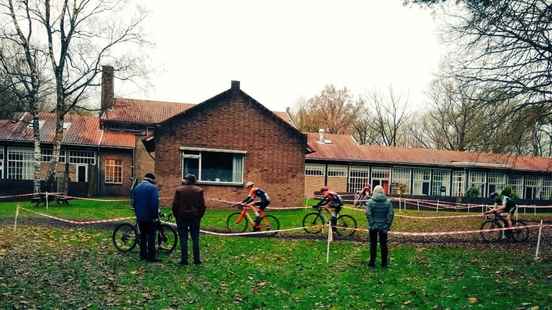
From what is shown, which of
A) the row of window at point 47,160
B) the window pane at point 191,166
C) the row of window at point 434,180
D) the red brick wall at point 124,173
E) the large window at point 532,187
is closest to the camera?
the window pane at point 191,166

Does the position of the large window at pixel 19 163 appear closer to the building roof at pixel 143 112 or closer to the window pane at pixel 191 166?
the building roof at pixel 143 112

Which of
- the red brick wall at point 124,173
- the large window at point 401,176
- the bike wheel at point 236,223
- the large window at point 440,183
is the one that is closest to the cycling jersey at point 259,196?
the bike wheel at point 236,223

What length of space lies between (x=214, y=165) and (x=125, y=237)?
12.5m

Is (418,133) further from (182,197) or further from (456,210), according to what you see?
(182,197)

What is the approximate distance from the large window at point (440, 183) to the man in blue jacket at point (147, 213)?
111 feet

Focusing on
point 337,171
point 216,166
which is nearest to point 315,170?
point 337,171

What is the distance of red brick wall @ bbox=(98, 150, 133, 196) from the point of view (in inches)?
1470

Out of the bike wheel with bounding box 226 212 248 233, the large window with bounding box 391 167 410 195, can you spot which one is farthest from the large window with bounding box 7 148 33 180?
the large window with bounding box 391 167 410 195

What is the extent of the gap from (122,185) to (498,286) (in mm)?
33618

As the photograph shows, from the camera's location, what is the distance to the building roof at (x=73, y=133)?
114 ft

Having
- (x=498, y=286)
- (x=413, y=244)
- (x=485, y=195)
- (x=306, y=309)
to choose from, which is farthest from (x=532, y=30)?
(x=485, y=195)

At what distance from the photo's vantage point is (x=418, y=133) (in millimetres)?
64812

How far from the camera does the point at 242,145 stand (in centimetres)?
2455

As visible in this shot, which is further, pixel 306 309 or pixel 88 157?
pixel 88 157
